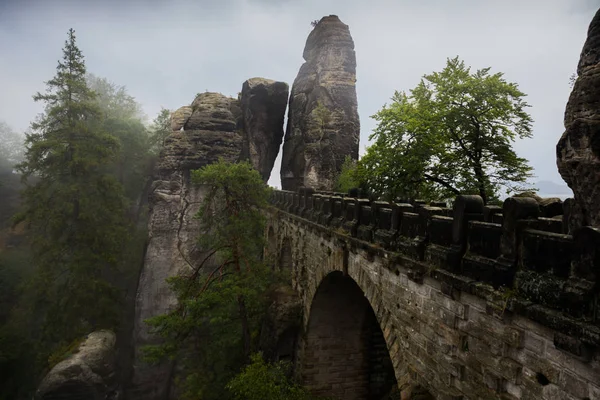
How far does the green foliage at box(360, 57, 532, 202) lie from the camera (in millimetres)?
15820

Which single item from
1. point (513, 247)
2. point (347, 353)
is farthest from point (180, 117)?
point (513, 247)

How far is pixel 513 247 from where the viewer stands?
13.1 feet

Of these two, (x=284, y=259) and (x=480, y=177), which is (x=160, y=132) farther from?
(x=480, y=177)

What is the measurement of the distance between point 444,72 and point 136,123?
83.1ft

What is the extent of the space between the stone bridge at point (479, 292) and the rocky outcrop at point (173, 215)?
57.2 feet

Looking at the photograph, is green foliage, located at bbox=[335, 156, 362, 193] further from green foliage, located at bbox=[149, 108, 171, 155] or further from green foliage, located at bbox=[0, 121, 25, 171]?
green foliage, located at bbox=[0, 121, 25, 171]

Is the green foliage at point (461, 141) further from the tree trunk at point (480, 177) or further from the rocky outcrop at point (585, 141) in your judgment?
the rocky outcrop at point (585, 141)

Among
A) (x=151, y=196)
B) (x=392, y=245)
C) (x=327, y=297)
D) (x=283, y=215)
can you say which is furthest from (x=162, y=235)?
(x=392, y=245)

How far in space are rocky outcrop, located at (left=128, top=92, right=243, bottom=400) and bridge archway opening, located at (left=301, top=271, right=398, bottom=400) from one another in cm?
1380

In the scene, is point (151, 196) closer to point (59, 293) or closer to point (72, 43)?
point (59, 293)

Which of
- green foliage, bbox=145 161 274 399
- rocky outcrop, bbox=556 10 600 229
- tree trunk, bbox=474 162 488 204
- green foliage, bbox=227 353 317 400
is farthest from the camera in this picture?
tree trunk, bbox=474 162 488 204

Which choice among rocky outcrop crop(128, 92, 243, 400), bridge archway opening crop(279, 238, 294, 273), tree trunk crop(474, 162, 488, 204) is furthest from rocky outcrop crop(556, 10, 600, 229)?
rocky outcrop crop(128, 92, 243, 400)

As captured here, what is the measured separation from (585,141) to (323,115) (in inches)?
1032

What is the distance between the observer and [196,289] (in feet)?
43.4
